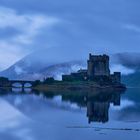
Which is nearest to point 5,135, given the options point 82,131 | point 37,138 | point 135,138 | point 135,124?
point 37,138

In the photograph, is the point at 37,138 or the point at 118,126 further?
the point at 118,126

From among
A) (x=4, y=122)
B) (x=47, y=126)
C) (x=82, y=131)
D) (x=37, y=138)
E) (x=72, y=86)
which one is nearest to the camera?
(x=37, y=138)

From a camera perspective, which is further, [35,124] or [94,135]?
[35,124]

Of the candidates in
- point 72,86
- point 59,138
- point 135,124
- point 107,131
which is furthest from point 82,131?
point 72,86

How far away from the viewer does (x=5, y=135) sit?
3294cm

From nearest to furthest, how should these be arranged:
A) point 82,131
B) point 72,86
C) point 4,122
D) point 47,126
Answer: point 82,131 → point 47,126 → point 4,122 → point 72,86

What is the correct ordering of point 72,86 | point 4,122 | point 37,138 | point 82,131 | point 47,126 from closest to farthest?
point 37,138
point 82,131
point 47,126
point 4,122
point 72,86

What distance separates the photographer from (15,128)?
123 feet

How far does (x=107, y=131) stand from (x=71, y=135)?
3.82 m

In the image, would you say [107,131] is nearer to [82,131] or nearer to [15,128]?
[82,131]

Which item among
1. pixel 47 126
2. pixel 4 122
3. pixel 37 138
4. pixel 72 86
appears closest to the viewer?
pixel 37 138

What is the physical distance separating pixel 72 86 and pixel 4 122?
509 feet

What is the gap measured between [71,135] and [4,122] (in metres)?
10.6

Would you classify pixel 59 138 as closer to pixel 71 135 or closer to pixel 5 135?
pixel 71 135
